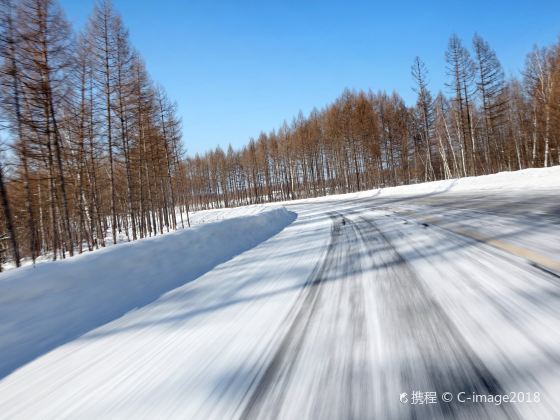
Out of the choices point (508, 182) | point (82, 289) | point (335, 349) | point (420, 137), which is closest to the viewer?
point (335, 349)

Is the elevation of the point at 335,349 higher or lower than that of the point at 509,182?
lower

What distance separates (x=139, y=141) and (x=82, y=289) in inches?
850

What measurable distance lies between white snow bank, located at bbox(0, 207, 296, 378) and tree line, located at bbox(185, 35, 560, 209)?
1148 inches

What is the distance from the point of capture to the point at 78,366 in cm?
245

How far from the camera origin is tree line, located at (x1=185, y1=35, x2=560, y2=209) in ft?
97.7

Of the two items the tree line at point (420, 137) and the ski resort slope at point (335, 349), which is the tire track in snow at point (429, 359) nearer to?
the ski resort slope at point (335, 349)

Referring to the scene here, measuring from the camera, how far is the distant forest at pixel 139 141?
13.3 metres

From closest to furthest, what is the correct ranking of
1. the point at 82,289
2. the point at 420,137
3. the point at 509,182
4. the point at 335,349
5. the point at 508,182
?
1. the point at 335,349
2. the point at 82,289
3. the point at 509,182
4. the point at 508,182
5. the point at 420,137

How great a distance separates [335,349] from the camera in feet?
6.77

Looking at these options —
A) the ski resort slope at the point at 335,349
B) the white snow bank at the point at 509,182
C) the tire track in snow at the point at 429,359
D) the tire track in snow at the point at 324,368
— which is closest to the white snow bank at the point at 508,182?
the white snow bank at the point at 509,182

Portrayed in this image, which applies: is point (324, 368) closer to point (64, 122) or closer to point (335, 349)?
point (335, 349)

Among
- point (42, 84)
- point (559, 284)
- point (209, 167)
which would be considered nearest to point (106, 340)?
point (559, 284)

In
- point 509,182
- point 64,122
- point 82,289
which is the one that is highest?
point 64,122

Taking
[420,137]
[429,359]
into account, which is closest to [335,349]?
[429,359]
